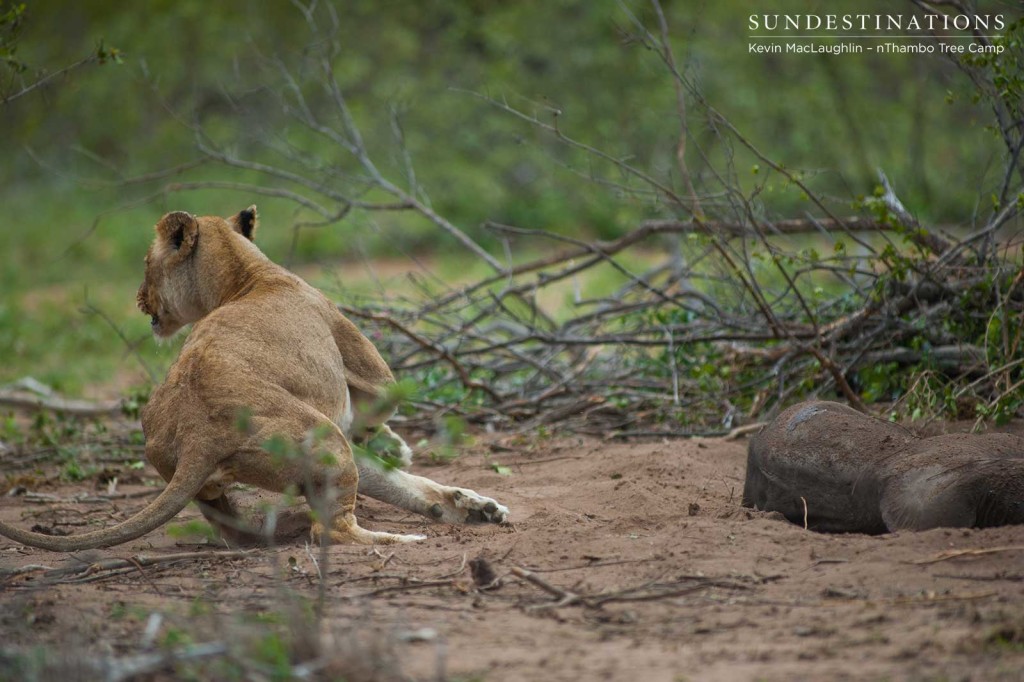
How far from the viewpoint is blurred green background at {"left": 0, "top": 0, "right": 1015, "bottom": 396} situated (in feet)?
51.3

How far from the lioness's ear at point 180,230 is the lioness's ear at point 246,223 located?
272mm

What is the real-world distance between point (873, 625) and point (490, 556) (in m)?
1.45

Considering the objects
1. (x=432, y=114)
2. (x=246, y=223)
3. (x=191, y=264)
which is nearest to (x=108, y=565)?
(x=191, y=264)

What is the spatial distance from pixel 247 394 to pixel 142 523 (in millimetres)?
617

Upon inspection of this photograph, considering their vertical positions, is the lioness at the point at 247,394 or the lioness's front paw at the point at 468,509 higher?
the lioness at the point at 247,394

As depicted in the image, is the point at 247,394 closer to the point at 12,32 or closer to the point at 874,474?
the point at 874,474

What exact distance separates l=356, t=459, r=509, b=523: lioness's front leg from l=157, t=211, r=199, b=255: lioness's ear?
1384 millimetres

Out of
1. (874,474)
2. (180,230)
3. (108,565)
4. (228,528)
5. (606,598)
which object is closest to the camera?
(606,598)

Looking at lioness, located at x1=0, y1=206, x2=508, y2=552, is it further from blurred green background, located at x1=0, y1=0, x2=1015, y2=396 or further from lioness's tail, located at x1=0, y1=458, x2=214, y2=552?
blurred green background, located at x1=0, y1=0, x2=1015, y2=396

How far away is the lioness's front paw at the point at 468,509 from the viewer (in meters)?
4.81

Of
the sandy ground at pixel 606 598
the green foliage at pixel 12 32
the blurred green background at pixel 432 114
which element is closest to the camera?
the sandy ground at pixel 606 598

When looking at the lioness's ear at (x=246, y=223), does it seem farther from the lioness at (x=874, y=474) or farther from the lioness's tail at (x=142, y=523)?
the lioness at (x=874, y=474)

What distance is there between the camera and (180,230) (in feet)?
17.7

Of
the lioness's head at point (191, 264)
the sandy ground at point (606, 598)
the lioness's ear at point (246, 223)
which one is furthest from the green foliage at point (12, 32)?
the sandy ground at point (606, 598)
